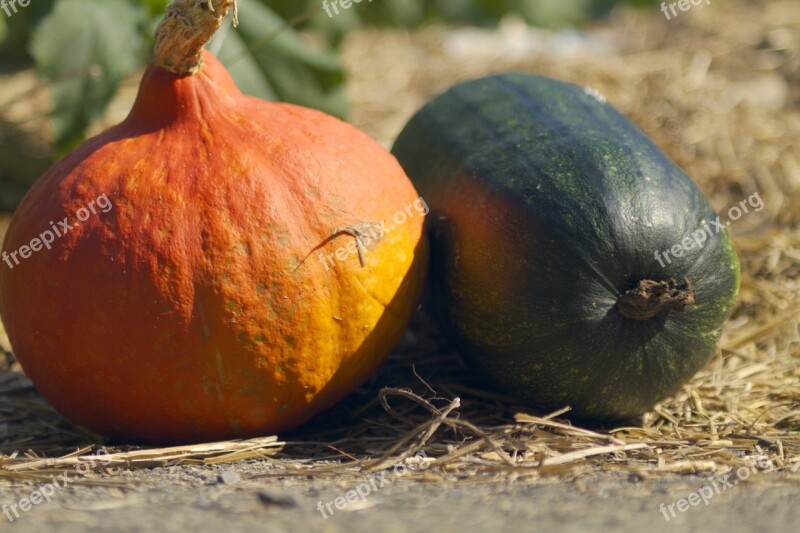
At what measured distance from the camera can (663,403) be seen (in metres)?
3.20

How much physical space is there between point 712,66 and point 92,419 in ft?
16.8

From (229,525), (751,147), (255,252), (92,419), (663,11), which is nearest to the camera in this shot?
(229,525)

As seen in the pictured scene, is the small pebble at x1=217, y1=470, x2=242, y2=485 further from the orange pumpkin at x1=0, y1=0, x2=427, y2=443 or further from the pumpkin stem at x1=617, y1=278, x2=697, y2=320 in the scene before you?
the pumpkin stem at x1=617, y1=278, x2=697, y2=320

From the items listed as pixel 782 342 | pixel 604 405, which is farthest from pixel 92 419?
pixel 782 342

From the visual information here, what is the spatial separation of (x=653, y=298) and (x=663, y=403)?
674mm

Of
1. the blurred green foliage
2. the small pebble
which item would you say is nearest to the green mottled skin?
the small pebble

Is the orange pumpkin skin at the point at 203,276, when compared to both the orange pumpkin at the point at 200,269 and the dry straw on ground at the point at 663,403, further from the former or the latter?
the dry straw on ground at the point at 663,403

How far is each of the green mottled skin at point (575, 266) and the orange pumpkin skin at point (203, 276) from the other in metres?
0.24

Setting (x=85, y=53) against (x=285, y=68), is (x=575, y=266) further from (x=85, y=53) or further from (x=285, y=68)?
(x=85, y=53)

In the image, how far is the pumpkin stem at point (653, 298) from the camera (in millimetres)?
A: 2648

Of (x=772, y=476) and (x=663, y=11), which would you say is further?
(x=663, y=11)

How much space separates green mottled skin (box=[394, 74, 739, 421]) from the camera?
108 inches

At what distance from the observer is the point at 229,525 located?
214cm

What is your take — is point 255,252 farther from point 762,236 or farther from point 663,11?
point 663,11
